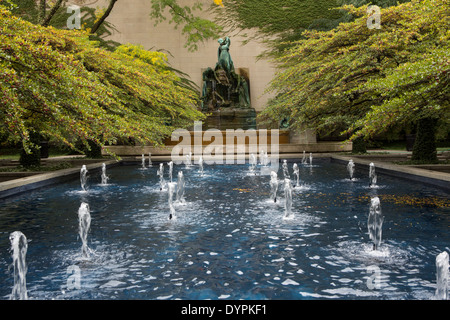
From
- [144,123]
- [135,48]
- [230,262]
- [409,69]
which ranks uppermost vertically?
[135,48]

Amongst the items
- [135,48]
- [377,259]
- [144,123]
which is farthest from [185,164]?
[377,259]

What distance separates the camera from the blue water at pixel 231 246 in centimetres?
466

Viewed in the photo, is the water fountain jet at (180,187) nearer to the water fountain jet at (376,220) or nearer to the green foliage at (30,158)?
the water fountain jet at (376,220)

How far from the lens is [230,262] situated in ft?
18.2

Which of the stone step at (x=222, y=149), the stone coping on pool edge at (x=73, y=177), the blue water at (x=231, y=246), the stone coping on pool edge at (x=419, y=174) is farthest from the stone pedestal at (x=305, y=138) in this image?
the blue water at (x=231, y=246)

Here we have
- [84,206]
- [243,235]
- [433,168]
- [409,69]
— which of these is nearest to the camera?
[84,206]

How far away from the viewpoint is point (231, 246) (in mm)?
6301

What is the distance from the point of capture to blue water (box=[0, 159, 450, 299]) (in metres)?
4.66

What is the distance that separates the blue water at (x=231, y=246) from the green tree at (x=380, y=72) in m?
2.24

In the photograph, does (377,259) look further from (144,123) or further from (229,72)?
(229,72)

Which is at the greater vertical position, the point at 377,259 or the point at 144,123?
the point at 144,123

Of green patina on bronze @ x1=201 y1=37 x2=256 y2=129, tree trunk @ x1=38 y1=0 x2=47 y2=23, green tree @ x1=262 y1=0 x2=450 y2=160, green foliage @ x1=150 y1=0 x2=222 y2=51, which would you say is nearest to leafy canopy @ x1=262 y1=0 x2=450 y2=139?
green tree @ x1=262 y1=0 x2=450 y2=160

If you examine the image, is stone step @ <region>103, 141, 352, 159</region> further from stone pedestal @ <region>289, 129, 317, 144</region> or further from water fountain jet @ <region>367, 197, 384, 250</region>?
water fountain jet @ <region>367, 197, 384, 250</region>

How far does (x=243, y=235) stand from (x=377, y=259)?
6.92 ft
